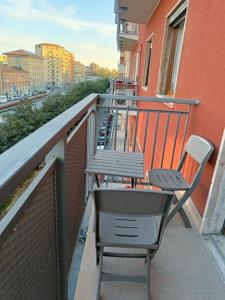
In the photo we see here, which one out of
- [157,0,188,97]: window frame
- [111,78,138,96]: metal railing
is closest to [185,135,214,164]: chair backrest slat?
[157,0,188,97]: window frame

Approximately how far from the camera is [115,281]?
4.34ft

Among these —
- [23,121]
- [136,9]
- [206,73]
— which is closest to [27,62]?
[23,121]

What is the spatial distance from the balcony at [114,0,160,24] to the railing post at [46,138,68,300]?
5189 millimetres

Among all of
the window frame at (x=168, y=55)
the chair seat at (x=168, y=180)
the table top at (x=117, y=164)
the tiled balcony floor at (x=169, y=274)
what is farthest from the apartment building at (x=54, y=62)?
the tiled balcony floor at (x=169, y=274)

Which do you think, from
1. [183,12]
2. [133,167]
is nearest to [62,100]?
[183,12]

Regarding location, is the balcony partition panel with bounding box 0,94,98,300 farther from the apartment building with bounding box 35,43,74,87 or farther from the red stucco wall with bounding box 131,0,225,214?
the apartment building with bounding box 35,43,74,87

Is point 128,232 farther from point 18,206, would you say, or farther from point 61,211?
point 18,206

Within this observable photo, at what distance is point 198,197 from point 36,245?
1605mm

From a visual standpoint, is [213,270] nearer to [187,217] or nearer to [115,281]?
[187,217]

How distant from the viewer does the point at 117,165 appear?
1781 mm

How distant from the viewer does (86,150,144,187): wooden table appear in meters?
1.63

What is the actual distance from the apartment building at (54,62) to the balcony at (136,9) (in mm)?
61040

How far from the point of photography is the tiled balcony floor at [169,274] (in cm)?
128

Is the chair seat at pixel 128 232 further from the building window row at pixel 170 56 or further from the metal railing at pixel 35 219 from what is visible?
the building window row at pixel 170 56
